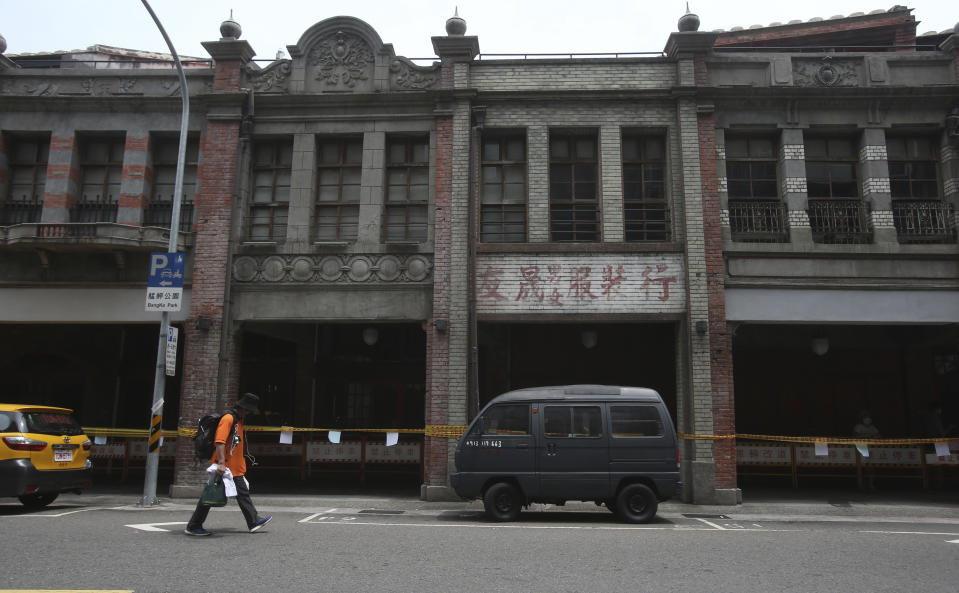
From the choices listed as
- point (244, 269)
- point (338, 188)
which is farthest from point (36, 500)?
point (338, 188)

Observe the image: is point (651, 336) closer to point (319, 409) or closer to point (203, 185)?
point (319, 409)

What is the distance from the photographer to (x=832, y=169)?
14.4 m

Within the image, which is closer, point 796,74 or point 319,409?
point 796,74

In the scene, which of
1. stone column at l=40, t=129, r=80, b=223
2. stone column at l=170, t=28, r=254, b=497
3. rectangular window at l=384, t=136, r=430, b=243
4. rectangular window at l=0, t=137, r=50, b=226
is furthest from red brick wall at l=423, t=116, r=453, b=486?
rectangular window at l=0, t=137, r=50, b=226

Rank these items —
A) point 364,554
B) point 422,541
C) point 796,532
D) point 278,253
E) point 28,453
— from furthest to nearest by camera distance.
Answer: point 278,253, point 28,453, point 796,532, point 422,541, point 364,554

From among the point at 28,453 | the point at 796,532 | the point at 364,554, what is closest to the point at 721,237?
the point at 796,532

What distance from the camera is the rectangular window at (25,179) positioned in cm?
1491

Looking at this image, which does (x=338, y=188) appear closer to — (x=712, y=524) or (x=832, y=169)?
(x=712, y=524)

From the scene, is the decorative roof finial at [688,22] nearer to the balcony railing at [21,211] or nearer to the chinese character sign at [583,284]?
the chinese character sign at [583,284]

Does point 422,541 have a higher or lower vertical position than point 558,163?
lower

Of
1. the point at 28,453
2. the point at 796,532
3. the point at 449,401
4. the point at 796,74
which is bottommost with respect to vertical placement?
the point at 796,532

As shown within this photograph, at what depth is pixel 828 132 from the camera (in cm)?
1434

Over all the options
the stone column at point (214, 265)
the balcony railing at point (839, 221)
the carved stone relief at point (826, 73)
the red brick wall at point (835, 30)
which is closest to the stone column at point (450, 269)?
the stone column at point (214, 265)

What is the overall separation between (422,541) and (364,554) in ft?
3.53
